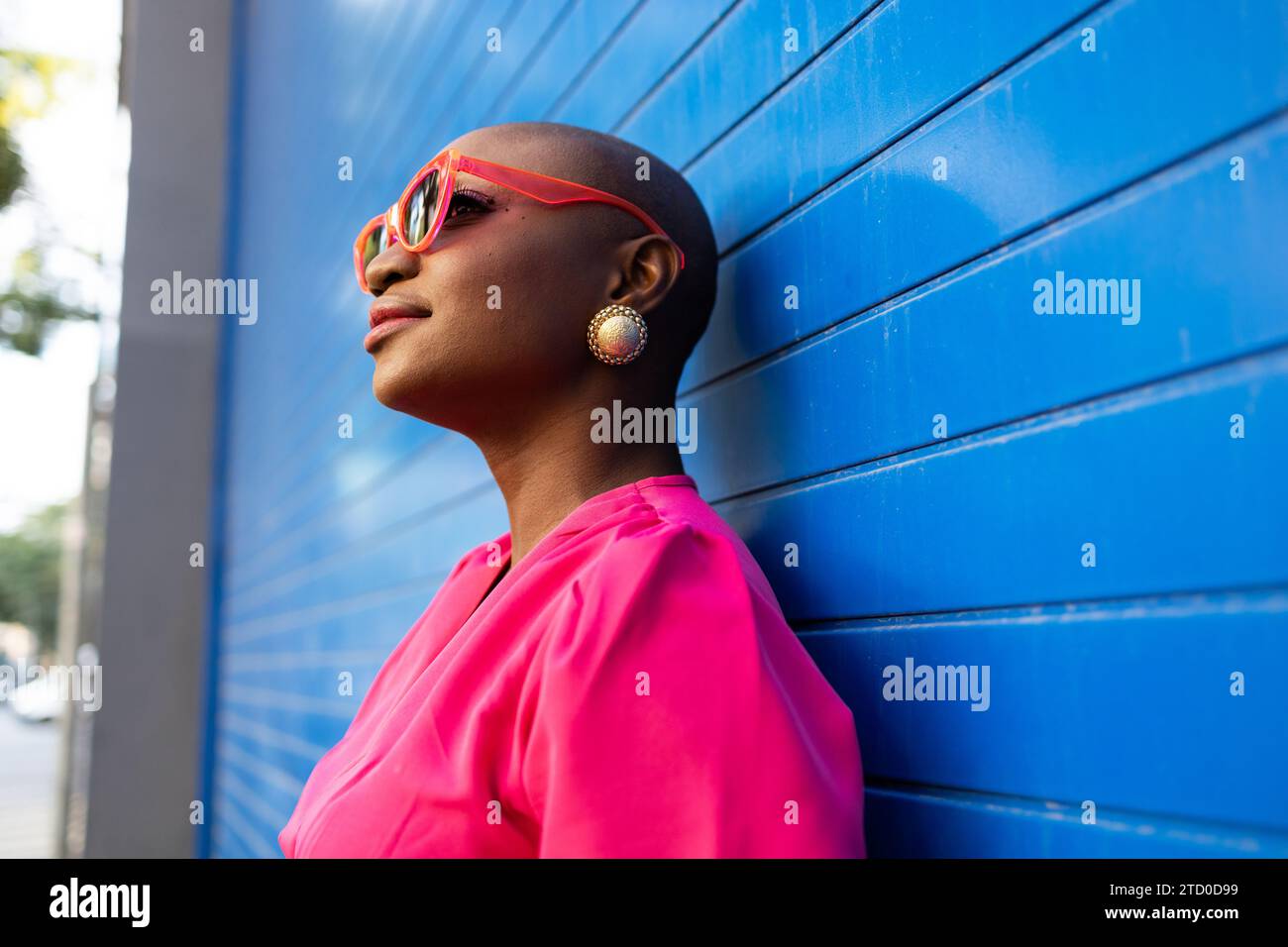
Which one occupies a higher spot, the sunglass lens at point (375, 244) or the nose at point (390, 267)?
the sunglass lens at point (375, 244)

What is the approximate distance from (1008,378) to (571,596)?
588 millimetres

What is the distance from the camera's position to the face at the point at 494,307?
1.64m

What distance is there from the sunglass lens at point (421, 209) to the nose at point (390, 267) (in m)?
0.03

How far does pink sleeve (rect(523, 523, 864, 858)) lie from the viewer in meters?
1.20

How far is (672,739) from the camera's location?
1.22 m

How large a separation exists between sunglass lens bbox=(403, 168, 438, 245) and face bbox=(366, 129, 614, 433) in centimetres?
3

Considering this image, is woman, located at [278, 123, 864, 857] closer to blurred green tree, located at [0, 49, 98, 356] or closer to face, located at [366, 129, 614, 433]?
face, located at [366, 129, 614, 433]

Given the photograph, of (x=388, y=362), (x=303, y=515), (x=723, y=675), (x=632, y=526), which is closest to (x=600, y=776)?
(x=723, y=675)

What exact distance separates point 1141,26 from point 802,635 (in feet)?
3.14
